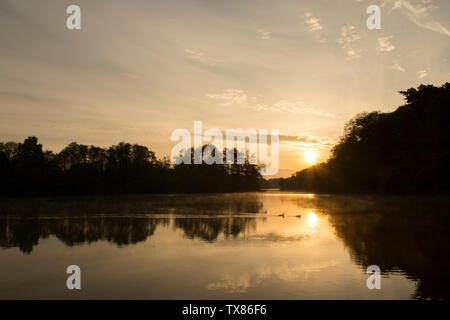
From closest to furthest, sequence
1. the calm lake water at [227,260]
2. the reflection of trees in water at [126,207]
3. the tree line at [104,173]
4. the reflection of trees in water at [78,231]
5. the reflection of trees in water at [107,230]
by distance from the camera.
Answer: the calm lake water at [227,260] < the reflection of trees in water at [78,231] < the reflection of trees in water at [107,230] < the reflection of trees in water at [126,207] < the tree line at [104,173]

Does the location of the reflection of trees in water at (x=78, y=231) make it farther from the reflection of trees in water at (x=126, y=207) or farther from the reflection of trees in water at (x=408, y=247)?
the reflection of trees in water at (x=408, y=247)

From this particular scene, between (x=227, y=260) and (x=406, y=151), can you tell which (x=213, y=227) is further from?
(x=406, y=151)

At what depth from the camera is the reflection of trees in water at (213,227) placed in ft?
80.3

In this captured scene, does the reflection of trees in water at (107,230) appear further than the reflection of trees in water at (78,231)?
Yes

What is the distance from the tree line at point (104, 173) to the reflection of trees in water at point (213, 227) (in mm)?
74289

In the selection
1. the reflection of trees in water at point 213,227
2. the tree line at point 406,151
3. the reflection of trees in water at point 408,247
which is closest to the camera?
the reflection of trees in water at point 408,247

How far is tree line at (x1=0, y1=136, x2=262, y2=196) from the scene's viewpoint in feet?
303

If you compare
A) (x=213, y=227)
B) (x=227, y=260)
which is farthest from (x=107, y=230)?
(x=227, y=260)

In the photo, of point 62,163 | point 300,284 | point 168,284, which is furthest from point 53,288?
point 62,163

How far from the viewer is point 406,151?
61.7 metres

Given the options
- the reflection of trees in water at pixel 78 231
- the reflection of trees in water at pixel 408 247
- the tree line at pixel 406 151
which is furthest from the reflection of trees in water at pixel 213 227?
the tree line at pixel 406 151

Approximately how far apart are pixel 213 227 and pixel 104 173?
3818 inches

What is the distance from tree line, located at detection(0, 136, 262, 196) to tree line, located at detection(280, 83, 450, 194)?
59.3 m
